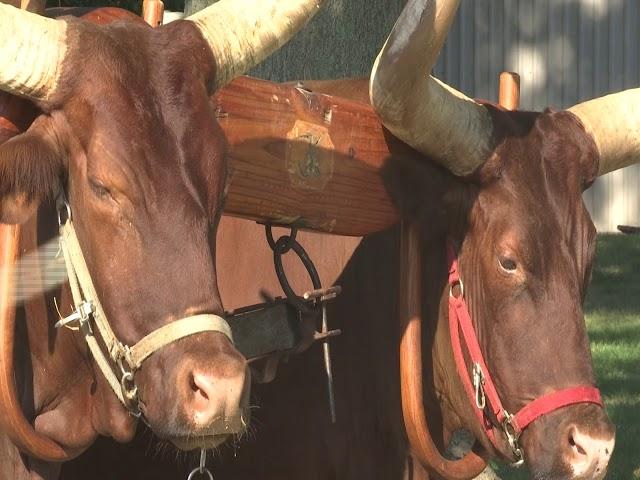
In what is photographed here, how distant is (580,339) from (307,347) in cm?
93

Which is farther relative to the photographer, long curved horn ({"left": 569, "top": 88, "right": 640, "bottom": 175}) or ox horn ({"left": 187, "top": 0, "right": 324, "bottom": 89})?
long curved horn ({"left": 569, "top": 88, "right": 640, "bottom": 175})

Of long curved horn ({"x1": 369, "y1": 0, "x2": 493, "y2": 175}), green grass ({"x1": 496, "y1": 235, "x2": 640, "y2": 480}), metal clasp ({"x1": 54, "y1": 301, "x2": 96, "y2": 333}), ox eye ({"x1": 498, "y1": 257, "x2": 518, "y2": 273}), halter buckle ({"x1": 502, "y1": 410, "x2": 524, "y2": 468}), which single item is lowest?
green grass ({"x1": 496, "y1": 235, "x2": 640, "y2": 480})

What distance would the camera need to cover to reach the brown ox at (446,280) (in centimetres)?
472

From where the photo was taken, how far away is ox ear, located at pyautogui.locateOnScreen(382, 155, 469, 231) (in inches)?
197

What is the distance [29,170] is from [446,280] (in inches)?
68.1

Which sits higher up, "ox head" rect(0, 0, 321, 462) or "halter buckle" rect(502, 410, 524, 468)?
"ox head" rect(0, 0, 321, 462)

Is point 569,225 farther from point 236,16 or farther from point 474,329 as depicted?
point 236,16

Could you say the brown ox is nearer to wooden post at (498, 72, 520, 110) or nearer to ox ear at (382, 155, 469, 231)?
ox ear at (382, 155, 469, 231)

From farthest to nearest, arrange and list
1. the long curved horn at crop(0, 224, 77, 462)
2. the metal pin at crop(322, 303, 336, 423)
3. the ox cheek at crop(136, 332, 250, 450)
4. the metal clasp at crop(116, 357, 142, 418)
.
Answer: the metal pin at crop(322, 303, 336, 423) → the long curved horn at crop(0, 224, 77, 462) → the metal clasp at crop(116, 357, 142, 418) → the ox cheek at crop(136, 332, 250, 450)

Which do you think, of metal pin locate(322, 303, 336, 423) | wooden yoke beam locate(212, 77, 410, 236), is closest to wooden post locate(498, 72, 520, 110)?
wooden yoke beam locate(212, 77, 410, 236)

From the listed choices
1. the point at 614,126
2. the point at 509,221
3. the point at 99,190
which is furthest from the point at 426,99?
the point at 99,190

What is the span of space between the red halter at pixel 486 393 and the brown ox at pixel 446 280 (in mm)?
28

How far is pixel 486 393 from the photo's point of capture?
16.1 ft

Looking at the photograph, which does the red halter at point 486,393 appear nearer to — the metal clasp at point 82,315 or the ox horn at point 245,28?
the ox horn at point 245,28
